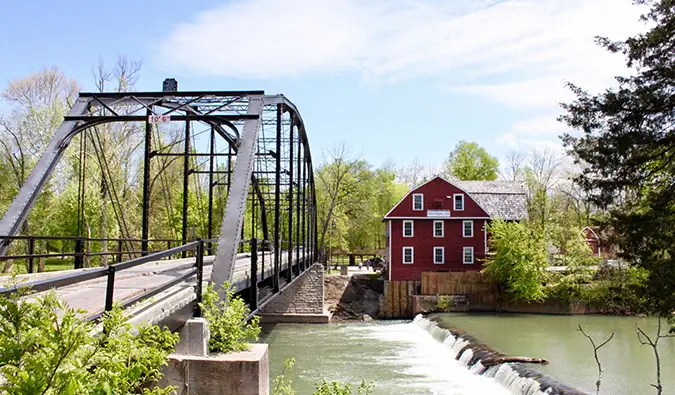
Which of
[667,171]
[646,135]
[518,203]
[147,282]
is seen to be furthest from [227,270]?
[518,203]

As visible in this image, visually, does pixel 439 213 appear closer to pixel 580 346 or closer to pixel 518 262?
pixel 518 262

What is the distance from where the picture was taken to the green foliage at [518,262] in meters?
31.5

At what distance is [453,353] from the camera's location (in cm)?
2147

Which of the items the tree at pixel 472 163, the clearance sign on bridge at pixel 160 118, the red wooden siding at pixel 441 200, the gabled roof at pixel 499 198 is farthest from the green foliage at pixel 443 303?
the tree at pixel 472 163

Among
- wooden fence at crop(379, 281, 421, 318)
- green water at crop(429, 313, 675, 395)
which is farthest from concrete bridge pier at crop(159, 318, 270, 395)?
wooden fence at crop(379, 281, 421, 318)

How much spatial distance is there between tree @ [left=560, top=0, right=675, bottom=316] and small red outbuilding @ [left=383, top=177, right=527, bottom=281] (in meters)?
24.5

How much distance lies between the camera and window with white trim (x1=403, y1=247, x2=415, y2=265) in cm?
3703

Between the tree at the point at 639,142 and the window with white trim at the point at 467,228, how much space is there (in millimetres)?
24552

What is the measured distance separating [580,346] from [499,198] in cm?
1888

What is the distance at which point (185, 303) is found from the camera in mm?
6859

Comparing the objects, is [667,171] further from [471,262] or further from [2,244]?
[471,262]

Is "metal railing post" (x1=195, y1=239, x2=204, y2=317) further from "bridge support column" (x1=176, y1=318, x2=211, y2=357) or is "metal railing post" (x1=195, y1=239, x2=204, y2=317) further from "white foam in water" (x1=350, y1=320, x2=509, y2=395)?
"white foam in water" (x1=350, y1=320, x2=509, y2=395)

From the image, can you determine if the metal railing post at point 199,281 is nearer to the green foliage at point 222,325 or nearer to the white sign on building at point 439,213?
the green foliage at point 222,325

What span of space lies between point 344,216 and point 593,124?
39.0 m
